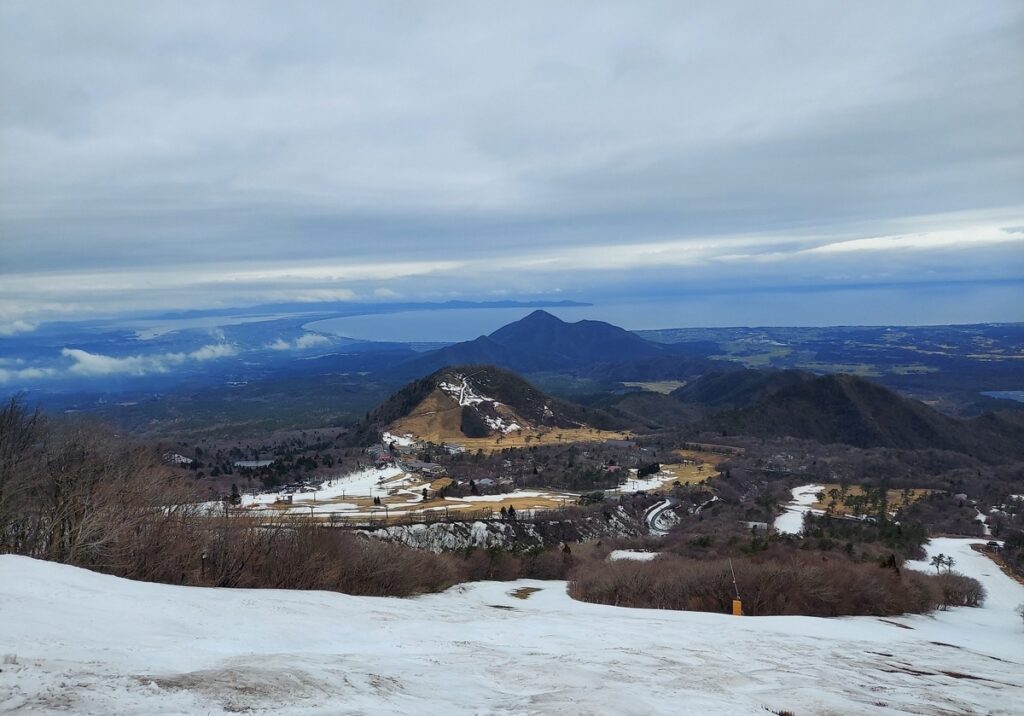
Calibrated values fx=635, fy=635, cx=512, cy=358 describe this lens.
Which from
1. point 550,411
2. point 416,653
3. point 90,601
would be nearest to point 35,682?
point 90,601

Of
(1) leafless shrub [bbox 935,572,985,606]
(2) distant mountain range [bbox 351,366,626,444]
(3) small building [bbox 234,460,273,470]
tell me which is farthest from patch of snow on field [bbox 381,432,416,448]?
(1) leafless shrub [bbox 935,572,985,606]

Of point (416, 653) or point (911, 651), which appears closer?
point (416, 653)

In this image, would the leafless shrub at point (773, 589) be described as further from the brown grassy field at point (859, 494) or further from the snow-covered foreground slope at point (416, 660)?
the brown grassy field at point (859, 494)

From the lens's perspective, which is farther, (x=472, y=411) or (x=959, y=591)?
(x=472, y=411)

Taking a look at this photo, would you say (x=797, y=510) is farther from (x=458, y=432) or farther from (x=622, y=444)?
(x=458, y=432)

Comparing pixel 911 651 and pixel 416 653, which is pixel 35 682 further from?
pixel 911 651

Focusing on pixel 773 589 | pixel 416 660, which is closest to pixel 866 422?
pixel 773 589

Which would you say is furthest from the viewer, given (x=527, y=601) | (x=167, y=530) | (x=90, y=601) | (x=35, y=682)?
(x=527, y=601)
